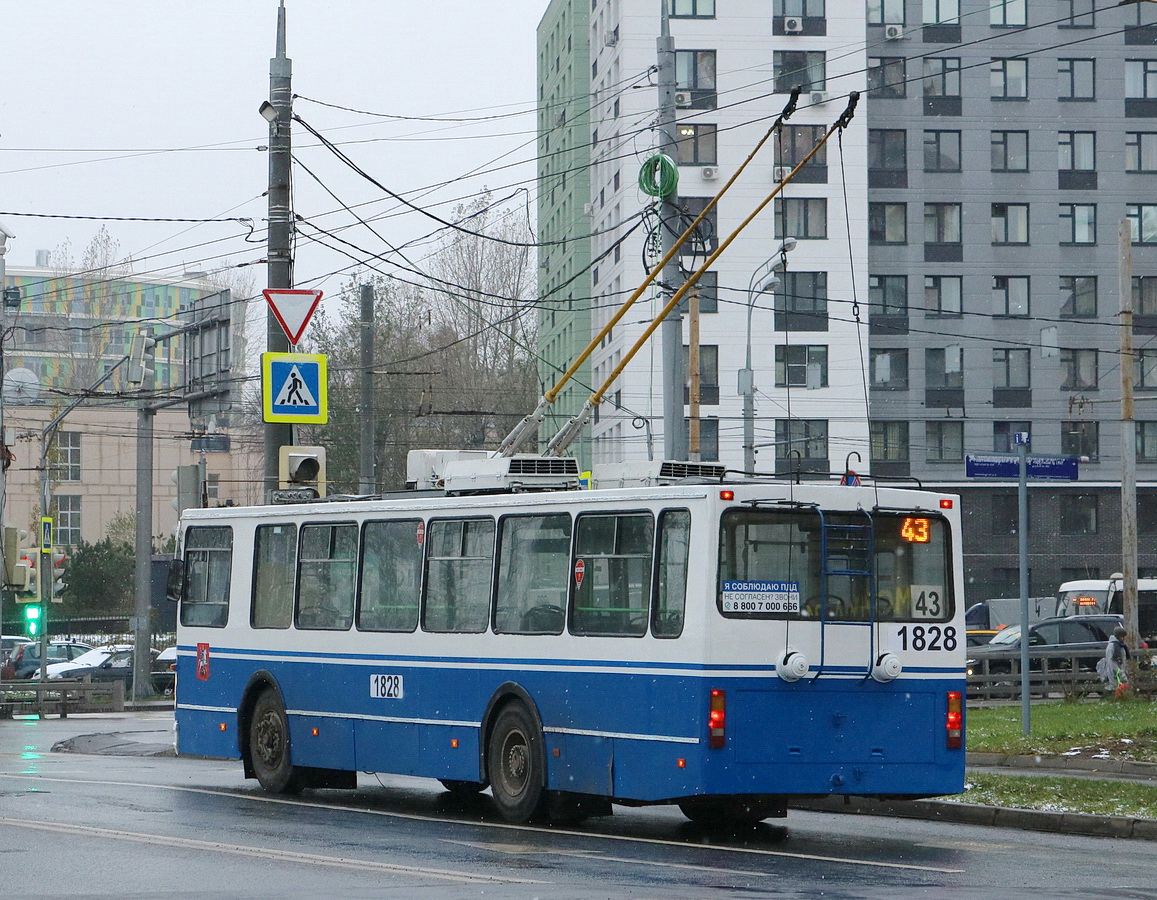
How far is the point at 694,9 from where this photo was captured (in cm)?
6844

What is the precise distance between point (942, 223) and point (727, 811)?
5732 cm

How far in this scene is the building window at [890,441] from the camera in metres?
69.4

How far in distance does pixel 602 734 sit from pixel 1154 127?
201 feet

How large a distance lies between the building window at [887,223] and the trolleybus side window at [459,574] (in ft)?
181

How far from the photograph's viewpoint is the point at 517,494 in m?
15.1

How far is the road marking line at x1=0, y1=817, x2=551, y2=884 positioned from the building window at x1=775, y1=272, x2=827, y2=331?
184 feet

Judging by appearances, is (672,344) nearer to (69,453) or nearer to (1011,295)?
(1011,295)

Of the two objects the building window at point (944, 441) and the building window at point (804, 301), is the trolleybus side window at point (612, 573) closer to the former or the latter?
the building window at point (804, 301)

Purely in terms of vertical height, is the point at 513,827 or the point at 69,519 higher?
the point at 69,519

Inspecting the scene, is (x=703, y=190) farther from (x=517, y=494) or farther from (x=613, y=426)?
(x=517, y=494)

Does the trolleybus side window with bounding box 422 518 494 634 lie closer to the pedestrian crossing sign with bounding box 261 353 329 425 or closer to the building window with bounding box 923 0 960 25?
the pedestrian crossing sign with bounding box 261 353 329 425

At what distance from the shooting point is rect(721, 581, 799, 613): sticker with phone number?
13102 millimetres

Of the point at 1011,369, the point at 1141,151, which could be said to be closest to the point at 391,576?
the point at 1011,369

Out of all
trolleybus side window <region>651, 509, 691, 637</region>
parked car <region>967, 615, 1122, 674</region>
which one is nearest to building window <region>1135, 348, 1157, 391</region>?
parked car <region>967, 615, 1122, 674</region>
